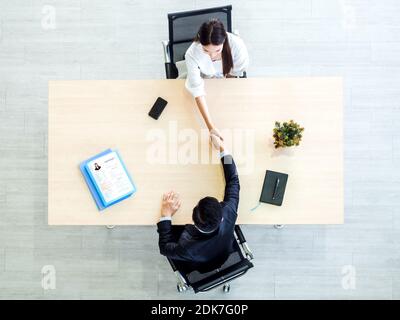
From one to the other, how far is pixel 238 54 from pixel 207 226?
3.39 ft

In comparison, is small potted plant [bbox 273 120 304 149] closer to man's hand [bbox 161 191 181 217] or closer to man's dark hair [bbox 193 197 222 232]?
man's dark hair [bbox 193 197 222 232]

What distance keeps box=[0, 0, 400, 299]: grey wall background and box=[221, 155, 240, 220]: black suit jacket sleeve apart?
958 millimetres

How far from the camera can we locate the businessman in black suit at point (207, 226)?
193cm

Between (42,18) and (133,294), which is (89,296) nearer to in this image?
(133,294)

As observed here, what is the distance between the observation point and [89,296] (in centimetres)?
306

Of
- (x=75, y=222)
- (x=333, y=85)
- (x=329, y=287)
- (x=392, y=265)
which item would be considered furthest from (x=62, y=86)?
(x=392, y=265)

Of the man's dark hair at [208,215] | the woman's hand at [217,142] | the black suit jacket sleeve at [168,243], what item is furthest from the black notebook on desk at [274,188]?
the black suit jacket sleeve at [168,243]

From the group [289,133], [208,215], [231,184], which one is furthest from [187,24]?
[208,215]

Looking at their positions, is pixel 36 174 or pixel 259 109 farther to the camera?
pixel 36 174

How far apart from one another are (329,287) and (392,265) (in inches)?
20.0

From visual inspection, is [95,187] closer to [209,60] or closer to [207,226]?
[207,226]

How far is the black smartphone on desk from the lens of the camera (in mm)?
2279

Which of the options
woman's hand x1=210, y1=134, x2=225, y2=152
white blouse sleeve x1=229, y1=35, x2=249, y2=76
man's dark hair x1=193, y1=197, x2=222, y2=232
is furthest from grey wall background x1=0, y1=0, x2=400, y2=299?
man's dark hair x1=193, y1=197, x2=222, y2=232

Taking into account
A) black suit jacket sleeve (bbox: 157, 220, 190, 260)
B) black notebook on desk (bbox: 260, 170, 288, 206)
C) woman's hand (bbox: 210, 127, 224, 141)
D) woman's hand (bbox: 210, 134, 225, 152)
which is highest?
woman's hand (bbox: 210, 127, 224, 141)
